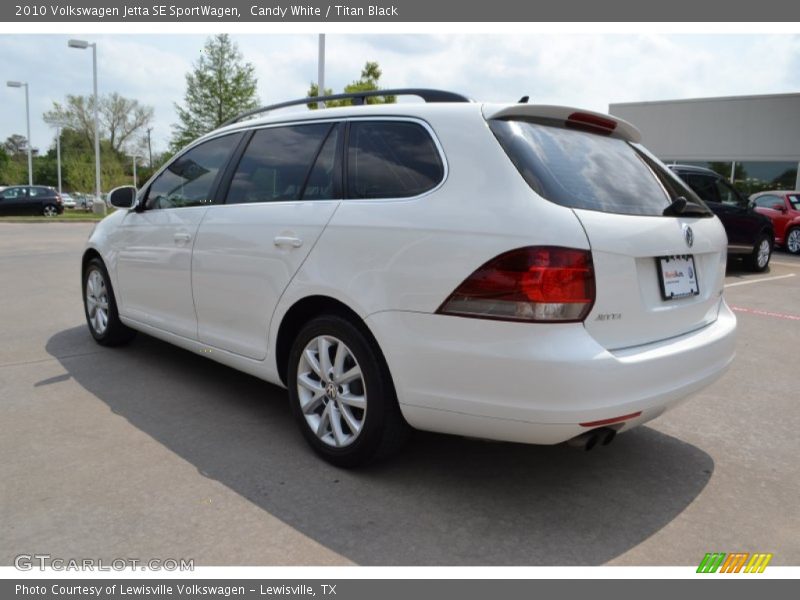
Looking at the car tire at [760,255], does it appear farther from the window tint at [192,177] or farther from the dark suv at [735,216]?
the window tint at [192,177]

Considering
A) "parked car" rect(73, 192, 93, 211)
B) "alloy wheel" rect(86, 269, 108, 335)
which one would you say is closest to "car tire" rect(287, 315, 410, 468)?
"alloy wheel" rect(86, 269, 108, 335)

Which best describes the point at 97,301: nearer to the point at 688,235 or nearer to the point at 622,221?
the point at 622,221

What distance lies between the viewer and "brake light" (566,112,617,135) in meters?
3.21

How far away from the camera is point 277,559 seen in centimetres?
255

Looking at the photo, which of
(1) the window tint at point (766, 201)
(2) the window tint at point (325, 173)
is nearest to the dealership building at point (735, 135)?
(1) the window tint at point (766, 201)

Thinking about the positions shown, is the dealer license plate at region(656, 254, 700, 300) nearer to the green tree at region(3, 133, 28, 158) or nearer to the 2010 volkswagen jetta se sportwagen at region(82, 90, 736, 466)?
the 2010 volkswagen jetta se sportwagen at region(82, 90, 736, 466)

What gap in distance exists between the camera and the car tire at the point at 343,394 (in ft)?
10.1

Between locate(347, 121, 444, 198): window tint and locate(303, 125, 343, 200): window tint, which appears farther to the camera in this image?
locate(303, 125, 343, 200): window tint

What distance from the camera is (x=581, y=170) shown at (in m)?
2.96

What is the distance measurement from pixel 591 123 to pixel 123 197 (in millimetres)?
3572

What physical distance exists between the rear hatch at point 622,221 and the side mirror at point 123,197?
10.7ft

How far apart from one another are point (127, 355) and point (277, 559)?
11.1 feet

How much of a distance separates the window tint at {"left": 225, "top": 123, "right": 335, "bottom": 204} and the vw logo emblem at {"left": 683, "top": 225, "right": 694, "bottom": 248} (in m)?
1.76
